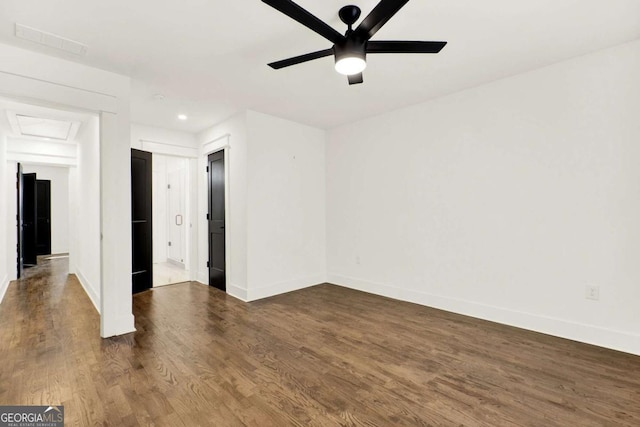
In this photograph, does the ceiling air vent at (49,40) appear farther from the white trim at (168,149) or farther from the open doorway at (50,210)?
the open doorway at (50,210)

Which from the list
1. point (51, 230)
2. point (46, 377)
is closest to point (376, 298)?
point (46, 377)

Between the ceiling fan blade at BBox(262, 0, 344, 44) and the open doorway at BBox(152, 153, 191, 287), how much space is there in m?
5.19

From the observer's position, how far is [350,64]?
80.9 inches

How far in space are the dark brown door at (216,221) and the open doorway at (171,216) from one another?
1569 millimetres

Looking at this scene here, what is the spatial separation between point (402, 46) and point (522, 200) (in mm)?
2186

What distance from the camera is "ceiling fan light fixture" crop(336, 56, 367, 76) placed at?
2.01 m

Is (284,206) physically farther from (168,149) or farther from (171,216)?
(171,216)

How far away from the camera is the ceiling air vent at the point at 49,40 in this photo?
2.27 m

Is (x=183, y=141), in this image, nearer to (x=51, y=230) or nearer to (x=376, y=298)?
(x=376, y=298)

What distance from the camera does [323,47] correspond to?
8.57ft

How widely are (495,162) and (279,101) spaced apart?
2.69m
